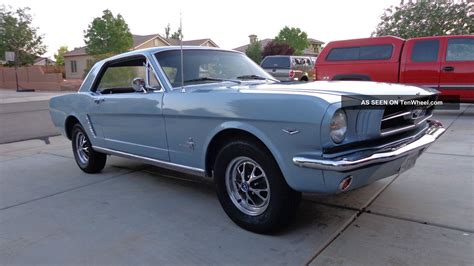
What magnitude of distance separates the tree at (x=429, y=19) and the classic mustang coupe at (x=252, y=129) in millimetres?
22849

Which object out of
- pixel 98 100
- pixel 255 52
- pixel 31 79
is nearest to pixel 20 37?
pixel 31 79

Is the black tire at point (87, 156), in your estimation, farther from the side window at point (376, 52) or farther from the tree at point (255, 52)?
the tree at point (255, 52)

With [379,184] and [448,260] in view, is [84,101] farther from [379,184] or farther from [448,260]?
[448,260]

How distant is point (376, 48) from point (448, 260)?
801 centimetres

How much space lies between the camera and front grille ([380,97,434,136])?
3070 mm

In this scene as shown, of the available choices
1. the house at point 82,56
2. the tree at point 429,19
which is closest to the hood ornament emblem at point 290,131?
the tree at point 429,19

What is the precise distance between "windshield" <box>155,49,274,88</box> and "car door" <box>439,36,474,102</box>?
631 cm

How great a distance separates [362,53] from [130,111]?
7485 millimetres

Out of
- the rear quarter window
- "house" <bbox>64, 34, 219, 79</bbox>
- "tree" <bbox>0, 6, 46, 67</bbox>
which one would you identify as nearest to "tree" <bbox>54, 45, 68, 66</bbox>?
"house" <bbox>64, 34, 219, 79</bbox>

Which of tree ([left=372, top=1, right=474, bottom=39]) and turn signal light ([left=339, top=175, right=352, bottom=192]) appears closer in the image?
A: turn signal light ([left=339, top=175, right=352, bottom=192])

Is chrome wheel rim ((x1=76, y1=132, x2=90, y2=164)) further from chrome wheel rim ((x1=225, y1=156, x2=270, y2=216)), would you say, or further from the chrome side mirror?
chrome wheel rim ((x1=225, y1=156, x2=270, y2=216))

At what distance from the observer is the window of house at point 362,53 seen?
31.9 ft

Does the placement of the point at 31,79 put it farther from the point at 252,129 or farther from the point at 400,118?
the point at 400,118

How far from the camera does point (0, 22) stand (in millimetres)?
37812
